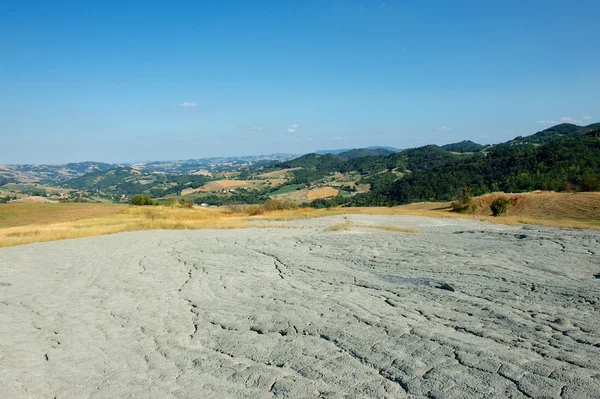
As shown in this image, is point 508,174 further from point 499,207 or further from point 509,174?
point 499,207

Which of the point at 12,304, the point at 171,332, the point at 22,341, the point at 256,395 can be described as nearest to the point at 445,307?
the point at 256,395

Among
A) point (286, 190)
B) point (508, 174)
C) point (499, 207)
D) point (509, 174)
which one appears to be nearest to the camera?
point (499, 207)

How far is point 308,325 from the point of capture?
7844 mm

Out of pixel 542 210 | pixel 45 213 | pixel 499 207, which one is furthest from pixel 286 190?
pixel 542 210

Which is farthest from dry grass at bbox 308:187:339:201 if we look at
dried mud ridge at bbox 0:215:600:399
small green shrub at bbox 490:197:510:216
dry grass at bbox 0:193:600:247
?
dried mud ridge at bbox 0:215:600:399

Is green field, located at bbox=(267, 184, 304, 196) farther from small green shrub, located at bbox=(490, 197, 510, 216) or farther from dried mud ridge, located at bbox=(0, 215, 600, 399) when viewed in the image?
dried mud ridge, located at bbox=(0, 215, 600, 399)

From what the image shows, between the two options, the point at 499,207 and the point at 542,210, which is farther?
the point at 499,207

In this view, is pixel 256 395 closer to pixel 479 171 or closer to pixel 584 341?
pixel 584 341

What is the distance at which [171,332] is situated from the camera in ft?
26.8

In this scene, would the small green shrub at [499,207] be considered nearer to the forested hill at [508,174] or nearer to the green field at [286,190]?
the forested hill at [508,174]

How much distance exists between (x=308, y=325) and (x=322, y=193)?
443ft

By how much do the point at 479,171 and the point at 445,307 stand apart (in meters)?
120

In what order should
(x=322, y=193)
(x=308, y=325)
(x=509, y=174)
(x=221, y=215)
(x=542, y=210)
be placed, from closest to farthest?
(x=308, y=325), (x=542, y=210), (x=221, y=215), (x=509, y=174), (x=322, y=193)

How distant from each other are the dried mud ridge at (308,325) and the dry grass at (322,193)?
385 feet
